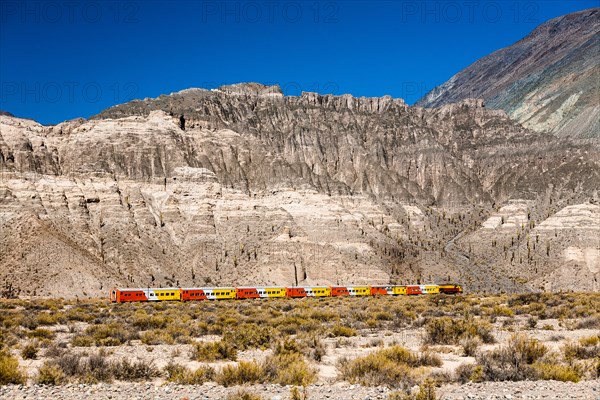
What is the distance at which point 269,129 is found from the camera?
12812 cm

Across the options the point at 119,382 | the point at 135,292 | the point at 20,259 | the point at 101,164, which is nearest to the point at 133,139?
the point at 101,164

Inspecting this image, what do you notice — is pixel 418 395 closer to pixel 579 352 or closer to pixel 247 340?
pixel 579 352

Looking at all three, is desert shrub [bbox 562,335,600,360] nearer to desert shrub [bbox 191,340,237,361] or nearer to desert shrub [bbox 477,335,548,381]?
desert shrub [bbox 477,335,548,381]

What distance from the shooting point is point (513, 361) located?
1520cm

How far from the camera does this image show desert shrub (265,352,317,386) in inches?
537

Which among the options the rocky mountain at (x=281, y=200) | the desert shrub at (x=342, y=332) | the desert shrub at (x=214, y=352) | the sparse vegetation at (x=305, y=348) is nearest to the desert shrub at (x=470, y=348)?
the sparse vegetation at (x=305, y=348)

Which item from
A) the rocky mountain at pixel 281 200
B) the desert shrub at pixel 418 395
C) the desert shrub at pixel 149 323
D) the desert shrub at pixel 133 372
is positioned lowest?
the desert shrub at pixel 418 395

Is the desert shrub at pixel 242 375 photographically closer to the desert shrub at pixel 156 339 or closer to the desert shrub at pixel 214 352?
the desert shrub at pixel 214 352

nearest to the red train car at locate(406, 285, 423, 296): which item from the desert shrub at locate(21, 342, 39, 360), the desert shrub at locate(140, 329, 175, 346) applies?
the desert shrub at locate(140, 329, 175, 346)

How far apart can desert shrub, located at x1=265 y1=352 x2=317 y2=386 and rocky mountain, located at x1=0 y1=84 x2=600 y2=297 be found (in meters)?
54.4

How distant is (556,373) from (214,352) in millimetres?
9686

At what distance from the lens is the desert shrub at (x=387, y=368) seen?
1317 centimetres

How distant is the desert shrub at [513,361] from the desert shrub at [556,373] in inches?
5.7

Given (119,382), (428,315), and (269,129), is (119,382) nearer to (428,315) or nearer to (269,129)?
(428,315)
